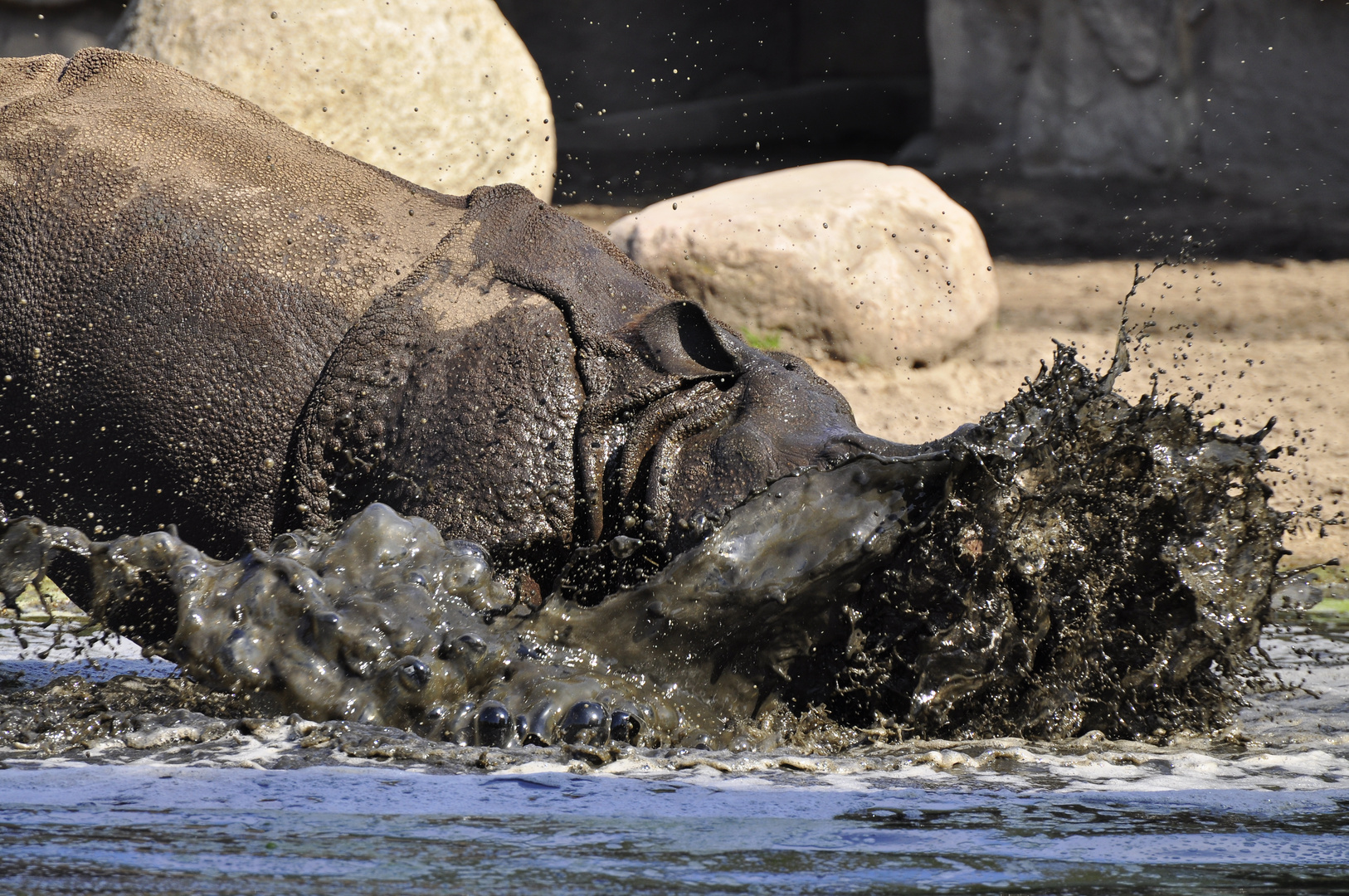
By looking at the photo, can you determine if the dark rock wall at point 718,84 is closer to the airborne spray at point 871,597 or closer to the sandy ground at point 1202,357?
the sandy ground at point 1202,357

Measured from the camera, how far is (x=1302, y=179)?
1129 centimetres

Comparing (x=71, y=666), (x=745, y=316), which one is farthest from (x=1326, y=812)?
(x=745, y=316)

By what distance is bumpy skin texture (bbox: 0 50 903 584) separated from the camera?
3445mm

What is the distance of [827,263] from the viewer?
7.91 metres

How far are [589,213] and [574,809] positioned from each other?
9.57 meters

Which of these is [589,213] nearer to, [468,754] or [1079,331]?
[1079,331]

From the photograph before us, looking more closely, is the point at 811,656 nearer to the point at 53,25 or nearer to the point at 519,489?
the point at 519,489

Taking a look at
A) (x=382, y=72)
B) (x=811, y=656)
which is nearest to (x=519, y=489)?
(x=811, y=656)

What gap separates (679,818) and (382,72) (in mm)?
5951

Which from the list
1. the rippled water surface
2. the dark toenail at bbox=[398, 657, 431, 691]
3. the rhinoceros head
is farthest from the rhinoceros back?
the rippled water surface

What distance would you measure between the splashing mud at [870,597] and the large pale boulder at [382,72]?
14.7 ft

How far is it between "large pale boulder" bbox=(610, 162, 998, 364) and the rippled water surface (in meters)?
4.88

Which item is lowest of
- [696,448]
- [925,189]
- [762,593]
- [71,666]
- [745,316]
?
[71,666]

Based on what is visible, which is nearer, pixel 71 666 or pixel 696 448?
pixel 696 448
